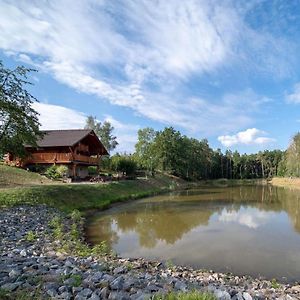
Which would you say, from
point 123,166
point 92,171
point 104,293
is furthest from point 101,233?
point 123,166

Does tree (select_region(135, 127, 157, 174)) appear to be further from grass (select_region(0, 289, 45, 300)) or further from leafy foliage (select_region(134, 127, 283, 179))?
grass (select_region(0, 289, 45, 300))

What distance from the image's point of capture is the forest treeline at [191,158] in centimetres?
7388

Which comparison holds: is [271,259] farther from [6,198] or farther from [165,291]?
[6,198]

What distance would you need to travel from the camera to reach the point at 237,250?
1396 centimetres

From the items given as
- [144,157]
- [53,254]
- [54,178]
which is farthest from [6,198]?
[144,157]

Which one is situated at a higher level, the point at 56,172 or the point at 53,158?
the point at 53,158

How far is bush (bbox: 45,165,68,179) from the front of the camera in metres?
35.1

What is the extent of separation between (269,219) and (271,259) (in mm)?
11385

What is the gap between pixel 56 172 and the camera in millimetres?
35562

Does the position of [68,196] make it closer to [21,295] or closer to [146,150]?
[21,295]

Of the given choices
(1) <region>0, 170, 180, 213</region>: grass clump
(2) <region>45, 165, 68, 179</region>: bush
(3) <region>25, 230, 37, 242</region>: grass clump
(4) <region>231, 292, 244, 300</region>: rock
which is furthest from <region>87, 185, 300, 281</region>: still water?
(2) <region>45, 165, 68, 179</region>: bush

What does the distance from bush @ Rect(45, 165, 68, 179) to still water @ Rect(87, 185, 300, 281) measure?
1085 cm

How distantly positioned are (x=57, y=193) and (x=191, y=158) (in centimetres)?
6643

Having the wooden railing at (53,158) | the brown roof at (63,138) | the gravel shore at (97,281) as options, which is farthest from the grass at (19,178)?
the gravel shore at (97,281)
